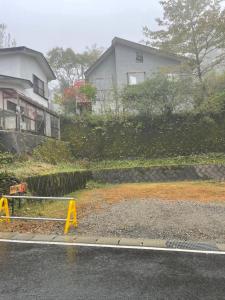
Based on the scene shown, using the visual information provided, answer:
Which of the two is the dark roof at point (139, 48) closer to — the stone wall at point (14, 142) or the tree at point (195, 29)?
the tree at point (195, 29)

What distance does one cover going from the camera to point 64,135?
23656 millimetres

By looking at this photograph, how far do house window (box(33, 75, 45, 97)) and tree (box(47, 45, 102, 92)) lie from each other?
14.0 metres

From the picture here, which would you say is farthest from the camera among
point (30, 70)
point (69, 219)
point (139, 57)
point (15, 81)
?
point (139, 57)

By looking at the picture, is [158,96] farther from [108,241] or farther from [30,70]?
[108,241]

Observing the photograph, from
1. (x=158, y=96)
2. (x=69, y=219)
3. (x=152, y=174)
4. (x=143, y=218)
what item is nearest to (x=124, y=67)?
(x=158, y=96)

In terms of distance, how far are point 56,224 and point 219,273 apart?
158 inches

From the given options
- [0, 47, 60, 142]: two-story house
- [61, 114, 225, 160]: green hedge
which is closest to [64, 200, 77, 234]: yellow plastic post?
[0, 47, 60, 142]: two-story house

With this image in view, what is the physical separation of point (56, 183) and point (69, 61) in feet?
104

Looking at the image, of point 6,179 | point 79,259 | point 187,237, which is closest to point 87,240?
point 79,259

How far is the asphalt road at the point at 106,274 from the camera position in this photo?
14.2 feet

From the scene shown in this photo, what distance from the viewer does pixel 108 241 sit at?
684cm

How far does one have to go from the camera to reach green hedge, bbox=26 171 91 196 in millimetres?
10852

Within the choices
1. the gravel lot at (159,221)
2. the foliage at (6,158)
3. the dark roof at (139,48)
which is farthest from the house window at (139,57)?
the gravel lot at (159,221)

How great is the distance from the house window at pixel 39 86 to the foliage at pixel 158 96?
19.9 feet
